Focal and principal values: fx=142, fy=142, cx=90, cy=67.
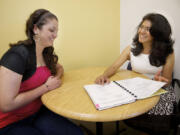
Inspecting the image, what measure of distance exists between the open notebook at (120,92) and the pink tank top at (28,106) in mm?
355

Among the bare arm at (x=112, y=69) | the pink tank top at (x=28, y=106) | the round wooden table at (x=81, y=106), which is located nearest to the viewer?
the round wooden table at (x=81, y=106)

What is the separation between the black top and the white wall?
56.7 inches

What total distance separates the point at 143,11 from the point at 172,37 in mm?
505

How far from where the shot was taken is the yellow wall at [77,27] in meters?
1.48

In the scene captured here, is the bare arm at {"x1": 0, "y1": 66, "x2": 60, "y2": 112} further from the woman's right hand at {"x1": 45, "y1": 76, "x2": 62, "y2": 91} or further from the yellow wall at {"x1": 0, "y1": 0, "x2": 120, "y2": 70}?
the yellow wall at {"x1": 0, "y1": 0, "x2": 120, "y2": 70}

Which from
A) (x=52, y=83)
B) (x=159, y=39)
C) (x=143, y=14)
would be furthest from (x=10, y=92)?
(x=143, y=14)

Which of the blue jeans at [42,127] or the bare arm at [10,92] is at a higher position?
the bare arm at [10,92]

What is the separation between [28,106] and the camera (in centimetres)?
105

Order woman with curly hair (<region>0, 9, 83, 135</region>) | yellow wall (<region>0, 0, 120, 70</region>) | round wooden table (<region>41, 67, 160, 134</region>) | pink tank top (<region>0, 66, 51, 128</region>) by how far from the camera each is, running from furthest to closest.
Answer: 1. yellow wall (<region>0, 0, 120, 70</region>)
2. pink tank top (<region>0, 66, 51, 128</region>)
3. woman with curly hair (<region>0, 9, 83, 135</region>)
4. round wooden table (<region>41, 67, 160, 134</region>)

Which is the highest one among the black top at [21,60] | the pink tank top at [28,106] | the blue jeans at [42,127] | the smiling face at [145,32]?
the smiling face at [145,32]

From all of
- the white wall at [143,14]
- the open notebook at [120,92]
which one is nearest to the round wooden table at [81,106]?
the open notebook at [120,92]

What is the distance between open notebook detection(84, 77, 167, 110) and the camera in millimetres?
833

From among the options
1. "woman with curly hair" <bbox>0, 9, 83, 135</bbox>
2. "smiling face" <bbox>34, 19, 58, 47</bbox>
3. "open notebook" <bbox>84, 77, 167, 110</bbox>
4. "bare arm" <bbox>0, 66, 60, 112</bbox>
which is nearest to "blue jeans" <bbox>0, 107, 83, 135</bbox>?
"woman with curly hair" <bbox>0, 9, 83, 135</bbox>

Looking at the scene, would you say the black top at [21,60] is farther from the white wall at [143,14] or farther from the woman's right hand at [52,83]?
the white wall at [143,14]
